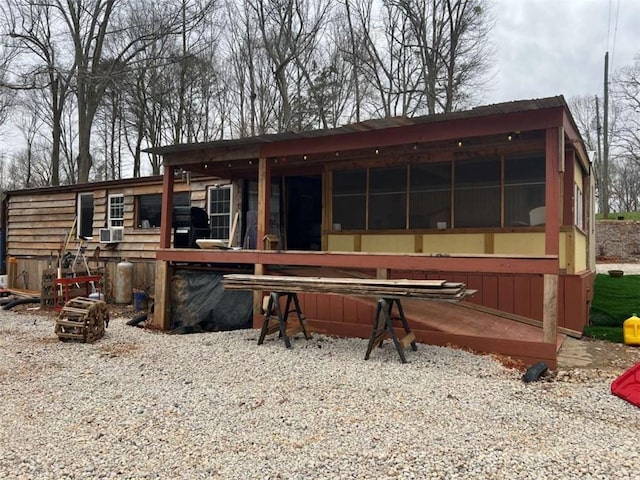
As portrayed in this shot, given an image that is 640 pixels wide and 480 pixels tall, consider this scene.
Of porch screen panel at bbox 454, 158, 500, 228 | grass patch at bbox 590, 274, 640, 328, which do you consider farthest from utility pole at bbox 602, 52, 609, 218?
porch screen panel at bbox 454, 158, 500, 228

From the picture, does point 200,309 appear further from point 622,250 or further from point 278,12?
point 622,250

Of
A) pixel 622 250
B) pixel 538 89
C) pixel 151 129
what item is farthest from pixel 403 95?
pixel 622 250

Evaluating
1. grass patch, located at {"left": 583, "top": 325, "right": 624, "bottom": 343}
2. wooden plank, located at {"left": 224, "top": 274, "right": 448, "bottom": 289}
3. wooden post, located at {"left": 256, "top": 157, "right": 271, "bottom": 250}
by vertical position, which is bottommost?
grass patch, located at {"left": 583, "top": 325, "right": 624, "bottom": 343}

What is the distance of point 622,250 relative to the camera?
20.1 m

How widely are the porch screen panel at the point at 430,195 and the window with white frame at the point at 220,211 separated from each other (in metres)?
3.68

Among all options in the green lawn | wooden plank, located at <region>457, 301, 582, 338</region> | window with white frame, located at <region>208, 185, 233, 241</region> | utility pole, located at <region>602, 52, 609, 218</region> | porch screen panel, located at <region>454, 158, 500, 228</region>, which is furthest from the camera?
utility pole, located at <region>602, 52, 609, 218</region>

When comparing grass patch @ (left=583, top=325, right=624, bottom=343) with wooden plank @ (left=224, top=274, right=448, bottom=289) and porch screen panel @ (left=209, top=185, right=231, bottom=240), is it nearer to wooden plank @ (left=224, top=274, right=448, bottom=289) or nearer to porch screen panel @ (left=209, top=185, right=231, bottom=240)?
wooden plank @ (left=224, top=274, right=448, bottom=289)

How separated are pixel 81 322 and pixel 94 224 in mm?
5908

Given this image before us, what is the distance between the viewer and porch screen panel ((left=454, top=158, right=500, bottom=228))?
6801 mm

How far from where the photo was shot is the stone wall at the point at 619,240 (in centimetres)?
1983

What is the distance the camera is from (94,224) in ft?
36.3

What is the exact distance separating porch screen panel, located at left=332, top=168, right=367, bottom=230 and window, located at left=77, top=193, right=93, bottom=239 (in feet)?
21.2

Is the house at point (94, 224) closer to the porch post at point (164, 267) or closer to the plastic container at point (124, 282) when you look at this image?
the plastic container at point (124, 282)

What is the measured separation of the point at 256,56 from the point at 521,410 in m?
17.6
